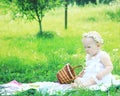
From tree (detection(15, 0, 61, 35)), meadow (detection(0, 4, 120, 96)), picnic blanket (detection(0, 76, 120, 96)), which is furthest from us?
tree (detection(15, 0, 61, 35))

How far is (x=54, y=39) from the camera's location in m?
10.2

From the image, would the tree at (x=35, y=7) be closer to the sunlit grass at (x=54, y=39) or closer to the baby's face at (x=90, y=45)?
the sunlit grass at (x=54, y=39)

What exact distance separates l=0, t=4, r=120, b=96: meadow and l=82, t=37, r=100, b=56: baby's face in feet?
5.39

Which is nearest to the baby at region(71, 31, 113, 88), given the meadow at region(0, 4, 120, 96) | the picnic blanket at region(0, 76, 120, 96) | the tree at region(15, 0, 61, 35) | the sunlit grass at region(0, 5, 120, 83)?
the picnic blanket at region(0, 76, 120, 96)

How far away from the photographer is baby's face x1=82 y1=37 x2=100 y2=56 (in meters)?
7.57

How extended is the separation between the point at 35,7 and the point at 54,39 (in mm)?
686

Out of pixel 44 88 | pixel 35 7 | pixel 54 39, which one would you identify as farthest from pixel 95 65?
pixel 35 7

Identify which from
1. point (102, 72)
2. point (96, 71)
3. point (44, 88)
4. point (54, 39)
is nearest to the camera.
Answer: point (44, 88)

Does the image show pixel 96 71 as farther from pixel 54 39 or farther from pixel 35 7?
pixel 35 7

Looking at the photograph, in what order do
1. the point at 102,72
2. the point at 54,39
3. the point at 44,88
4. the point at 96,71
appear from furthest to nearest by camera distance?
the point at 54,39, the point at 96,71, the point at 102,72, the point at 44,88

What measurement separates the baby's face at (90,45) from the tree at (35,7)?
8.54ft

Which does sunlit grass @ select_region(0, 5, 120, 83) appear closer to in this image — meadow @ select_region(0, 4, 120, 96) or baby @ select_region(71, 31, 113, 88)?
meadow @ select_region(0, 4, 120, 96)

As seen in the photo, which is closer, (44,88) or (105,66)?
(44,88)

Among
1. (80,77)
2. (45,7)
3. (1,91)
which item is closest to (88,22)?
(45,7)
